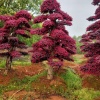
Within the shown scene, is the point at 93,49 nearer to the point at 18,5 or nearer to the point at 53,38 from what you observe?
the point at 53,38

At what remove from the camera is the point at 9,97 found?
1292cm

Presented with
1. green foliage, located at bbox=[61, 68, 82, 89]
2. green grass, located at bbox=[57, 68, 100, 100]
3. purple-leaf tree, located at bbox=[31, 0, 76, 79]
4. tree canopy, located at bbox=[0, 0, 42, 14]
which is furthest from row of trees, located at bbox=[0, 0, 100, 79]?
tree canopy, located at bbox=[0, 0, 42, 14]

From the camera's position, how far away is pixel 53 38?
48.6 feet

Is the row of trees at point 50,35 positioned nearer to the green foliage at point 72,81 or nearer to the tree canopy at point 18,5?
the green foliage at point 72,81

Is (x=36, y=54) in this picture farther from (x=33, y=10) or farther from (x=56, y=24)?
(x=33, y=10)

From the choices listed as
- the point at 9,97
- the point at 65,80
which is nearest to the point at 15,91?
the point at 9,97

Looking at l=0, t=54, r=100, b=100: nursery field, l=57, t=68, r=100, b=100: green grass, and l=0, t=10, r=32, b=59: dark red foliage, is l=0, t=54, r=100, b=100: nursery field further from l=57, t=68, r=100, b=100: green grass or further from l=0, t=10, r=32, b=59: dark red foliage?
l=0, t=10, r=32, b=59: dark red foliage

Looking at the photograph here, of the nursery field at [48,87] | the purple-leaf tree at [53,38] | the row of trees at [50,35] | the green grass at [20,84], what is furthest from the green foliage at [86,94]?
the green grass at [20,84]

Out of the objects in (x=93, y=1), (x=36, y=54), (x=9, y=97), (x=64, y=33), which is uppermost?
(x=93, y=1)

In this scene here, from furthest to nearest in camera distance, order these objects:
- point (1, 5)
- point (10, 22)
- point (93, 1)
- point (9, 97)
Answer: point (1, 5)
point (10, 22)
point (93, 1)
point (9, 97)

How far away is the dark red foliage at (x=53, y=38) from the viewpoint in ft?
Answer: 47.1

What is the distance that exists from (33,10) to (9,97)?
1419 cm

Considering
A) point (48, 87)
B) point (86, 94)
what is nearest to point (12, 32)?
point (48, 87)

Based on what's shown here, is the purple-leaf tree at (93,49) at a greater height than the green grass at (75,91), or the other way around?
the purple-leaf tree at (93,49)
